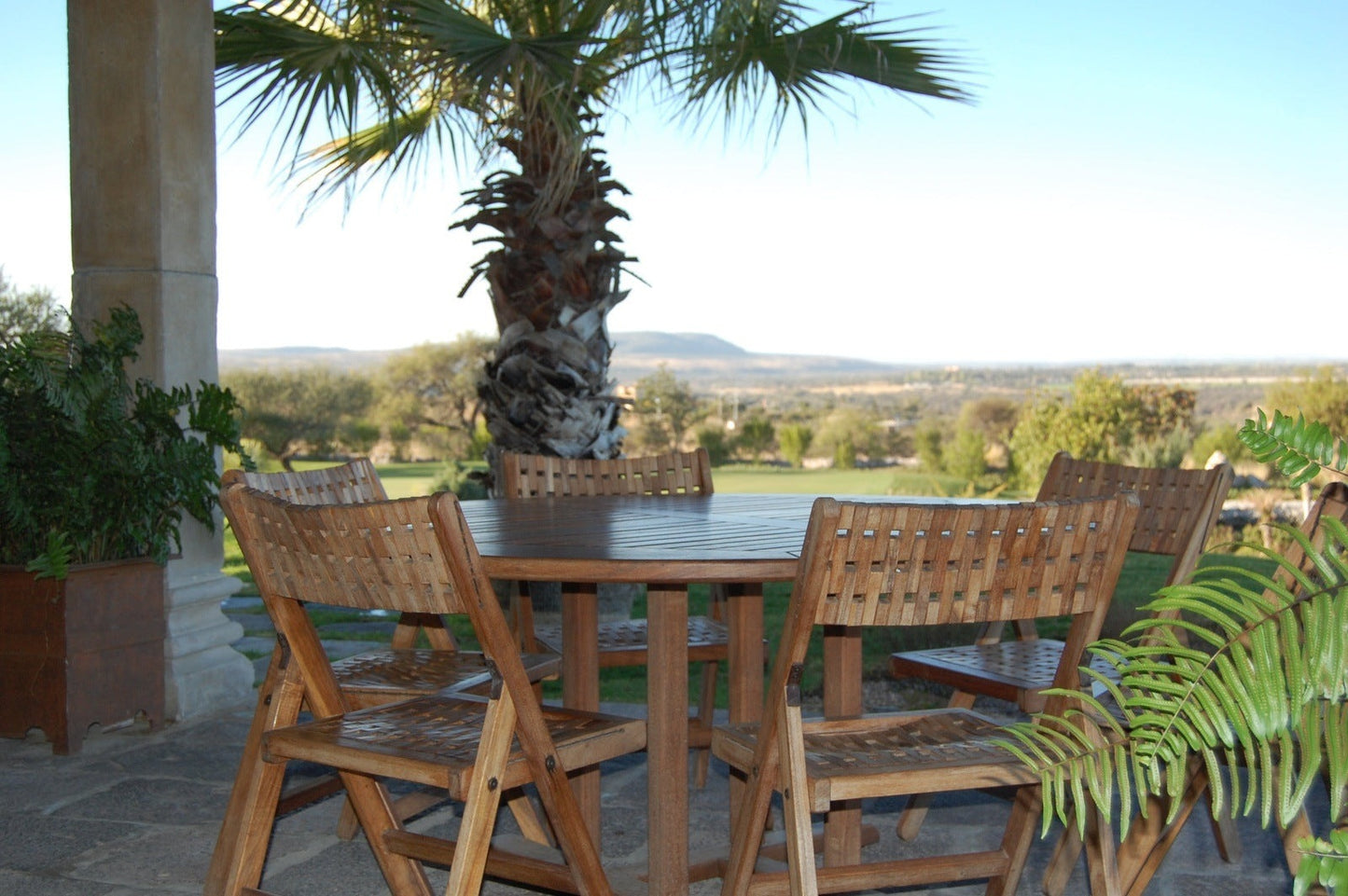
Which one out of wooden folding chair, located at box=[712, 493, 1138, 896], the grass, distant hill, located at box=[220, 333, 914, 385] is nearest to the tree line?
the grass

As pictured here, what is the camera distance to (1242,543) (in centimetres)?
107

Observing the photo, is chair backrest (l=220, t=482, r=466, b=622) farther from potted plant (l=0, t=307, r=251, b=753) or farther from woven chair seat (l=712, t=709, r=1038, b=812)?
potted plant (l=0, t=307, r=251, b=753)

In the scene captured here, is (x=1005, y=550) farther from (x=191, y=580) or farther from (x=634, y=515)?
(x=191, y=580)

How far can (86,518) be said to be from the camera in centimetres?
338

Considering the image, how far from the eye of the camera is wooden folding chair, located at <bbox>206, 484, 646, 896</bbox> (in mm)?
1643

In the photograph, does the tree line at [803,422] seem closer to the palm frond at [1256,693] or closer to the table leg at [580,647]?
the table leg at [580,647]

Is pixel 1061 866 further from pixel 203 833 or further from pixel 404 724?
pixel 203 833

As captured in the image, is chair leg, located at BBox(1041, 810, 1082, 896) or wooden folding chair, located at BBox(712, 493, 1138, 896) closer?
wooden folding chair, located at BBox(712, 493, 1138, 896)

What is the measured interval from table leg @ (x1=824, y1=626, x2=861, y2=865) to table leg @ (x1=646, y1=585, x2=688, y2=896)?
15.1 inches

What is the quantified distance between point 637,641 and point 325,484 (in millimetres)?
813

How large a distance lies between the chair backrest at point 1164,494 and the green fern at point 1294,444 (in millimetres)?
1057

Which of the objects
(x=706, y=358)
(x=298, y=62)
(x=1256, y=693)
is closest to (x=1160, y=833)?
(x=1256, y=693)

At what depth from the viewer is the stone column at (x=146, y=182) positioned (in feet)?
12.1

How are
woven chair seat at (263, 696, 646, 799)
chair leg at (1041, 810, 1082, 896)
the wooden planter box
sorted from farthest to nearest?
the wooden planter box < chair leg at (1041, 810, 1082, 896) < woven chair seat at (263, 696, 646, 799)
